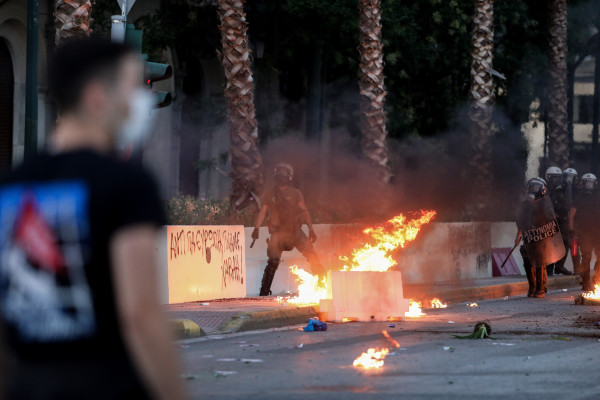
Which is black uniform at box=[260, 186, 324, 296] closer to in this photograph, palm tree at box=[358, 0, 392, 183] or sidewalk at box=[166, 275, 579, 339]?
sidewalk at box=[166, 275, 579, 339]

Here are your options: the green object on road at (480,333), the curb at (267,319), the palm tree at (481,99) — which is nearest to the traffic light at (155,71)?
the curb at (267,319)

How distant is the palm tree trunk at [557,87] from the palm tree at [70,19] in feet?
63.0

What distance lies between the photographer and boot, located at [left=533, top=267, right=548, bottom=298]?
61.9ft

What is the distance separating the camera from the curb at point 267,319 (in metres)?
13.1

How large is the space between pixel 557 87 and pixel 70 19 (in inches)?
788

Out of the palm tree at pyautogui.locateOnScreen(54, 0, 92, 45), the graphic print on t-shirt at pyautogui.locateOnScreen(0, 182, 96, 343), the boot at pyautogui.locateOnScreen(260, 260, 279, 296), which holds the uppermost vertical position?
the palm tree at pyautogui.locateOnScreen(54, 0, 92, 45)

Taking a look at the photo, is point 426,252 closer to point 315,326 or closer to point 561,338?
point 315,326

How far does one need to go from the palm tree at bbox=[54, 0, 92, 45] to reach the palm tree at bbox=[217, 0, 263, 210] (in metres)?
6.46

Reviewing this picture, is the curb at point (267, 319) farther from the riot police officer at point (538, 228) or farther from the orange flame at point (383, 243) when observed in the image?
the riot police officer at point (538, 228)

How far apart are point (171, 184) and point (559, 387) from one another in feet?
74.0

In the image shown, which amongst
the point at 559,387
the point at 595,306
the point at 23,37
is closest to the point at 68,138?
the point at 559,387

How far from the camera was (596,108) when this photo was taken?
42.4m

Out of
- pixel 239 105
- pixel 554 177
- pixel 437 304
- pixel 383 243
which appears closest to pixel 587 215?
pixel 437 304

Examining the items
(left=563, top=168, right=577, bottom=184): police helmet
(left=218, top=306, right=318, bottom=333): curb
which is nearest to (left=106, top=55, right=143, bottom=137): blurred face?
(left=218, top=306, right=318, bottom=333): curb
